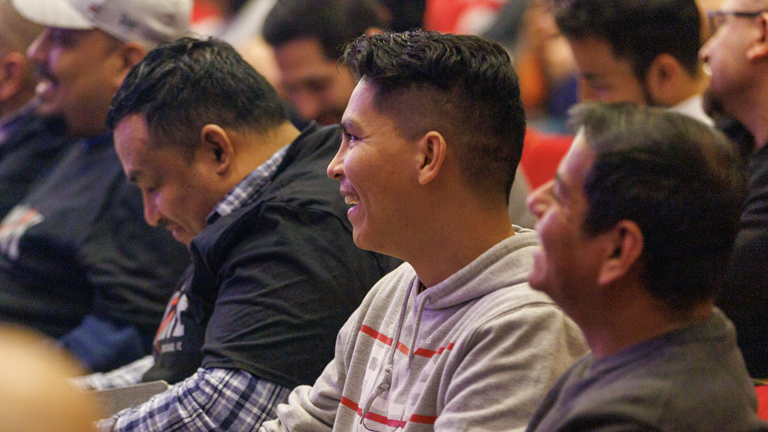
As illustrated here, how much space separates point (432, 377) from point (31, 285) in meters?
1.72

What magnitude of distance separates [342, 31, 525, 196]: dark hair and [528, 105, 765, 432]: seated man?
0.27m

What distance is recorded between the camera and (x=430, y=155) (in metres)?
1.19

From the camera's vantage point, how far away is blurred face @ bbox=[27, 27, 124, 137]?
2.53 metres

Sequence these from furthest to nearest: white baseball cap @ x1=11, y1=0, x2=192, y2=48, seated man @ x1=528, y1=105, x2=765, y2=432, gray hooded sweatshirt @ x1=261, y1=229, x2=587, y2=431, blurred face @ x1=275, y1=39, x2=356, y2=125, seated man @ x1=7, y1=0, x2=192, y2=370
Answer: blurred face @ x1=275, y1=39, x2=356, y2=125, white baseball cap @ x1=11, y1=0, x2=192, y2=48, seated man @ x1=7, y1=0, x2=192, y2=370, gray hooded sweatshirt @ x1=261, y1=229, x2=587, y2=431, seated man @ x1=528, y1=105, x2=765, y2=432

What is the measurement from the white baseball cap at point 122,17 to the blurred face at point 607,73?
1229 millimetres

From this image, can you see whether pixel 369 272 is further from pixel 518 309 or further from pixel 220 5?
pixel 220 5

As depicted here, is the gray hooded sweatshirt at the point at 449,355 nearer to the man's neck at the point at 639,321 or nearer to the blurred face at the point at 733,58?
the man's neck at the point at 639,321

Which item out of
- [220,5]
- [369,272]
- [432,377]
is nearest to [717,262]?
[432,377]

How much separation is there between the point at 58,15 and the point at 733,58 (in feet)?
6.48

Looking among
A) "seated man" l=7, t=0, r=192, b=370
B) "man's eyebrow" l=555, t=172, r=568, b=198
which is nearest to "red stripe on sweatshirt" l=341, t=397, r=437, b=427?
"man's eyebrow" l=555, t=172, r=568, b=198

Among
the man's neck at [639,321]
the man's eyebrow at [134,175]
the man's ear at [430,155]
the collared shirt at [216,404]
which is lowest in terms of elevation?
the collared shirt at [216,404]

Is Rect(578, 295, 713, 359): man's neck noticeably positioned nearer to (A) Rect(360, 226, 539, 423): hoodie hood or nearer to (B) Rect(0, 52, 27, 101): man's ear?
(A) Rect(360, 226, 539, 423): hoodie hood

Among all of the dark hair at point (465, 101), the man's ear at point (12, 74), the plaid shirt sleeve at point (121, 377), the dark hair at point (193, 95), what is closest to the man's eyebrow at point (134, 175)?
the dark hair at point (193, 95)

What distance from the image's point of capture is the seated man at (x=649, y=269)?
2.72ft
